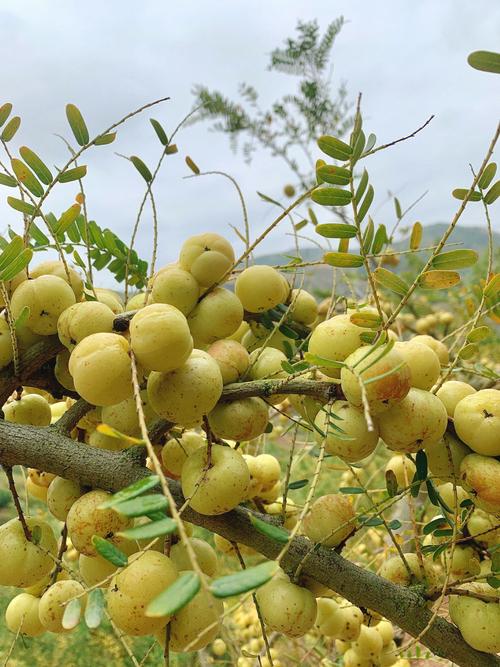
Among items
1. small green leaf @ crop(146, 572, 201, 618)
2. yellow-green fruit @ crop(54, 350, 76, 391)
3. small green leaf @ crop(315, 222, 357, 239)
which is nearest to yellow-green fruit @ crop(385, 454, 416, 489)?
small green leaf @ crop(315, 222, 357, 239)

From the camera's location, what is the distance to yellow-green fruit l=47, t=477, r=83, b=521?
0.71 meters

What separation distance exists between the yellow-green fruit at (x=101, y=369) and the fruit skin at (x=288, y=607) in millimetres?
333

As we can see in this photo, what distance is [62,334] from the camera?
0.66 meters

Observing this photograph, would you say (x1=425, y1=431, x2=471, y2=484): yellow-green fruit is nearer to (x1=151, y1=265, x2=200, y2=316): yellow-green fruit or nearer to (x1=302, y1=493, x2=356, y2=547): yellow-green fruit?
(x1=302, y1=493, x2=356, y2=547): yellow-green fruit

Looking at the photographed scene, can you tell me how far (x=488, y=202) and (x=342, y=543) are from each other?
0.48 meters

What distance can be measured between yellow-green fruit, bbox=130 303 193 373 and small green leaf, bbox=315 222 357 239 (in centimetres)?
21

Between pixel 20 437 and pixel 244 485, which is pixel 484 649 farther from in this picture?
pixel 20 437

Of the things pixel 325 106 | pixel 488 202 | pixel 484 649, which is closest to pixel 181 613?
pixel 484 649

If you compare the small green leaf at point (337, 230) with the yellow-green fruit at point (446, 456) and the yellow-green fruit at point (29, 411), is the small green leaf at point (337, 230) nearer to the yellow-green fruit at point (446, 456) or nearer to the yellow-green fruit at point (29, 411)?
the yellow-green fruit at point (446, 456)

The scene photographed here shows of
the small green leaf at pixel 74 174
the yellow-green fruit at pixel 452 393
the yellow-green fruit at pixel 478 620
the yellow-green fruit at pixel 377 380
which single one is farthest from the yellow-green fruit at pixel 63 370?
the yellow-green fruit at pixel 478 620

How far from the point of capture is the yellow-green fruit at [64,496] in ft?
2.32

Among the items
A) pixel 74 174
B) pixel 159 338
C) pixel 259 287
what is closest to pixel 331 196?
pixel 259 287

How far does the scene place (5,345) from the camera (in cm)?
69

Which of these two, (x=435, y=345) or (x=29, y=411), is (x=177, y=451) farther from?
(x=435, y=345)
